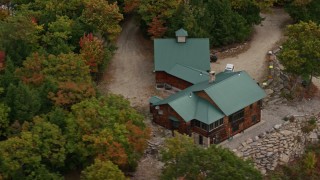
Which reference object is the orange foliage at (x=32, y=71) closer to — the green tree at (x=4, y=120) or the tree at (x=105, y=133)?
the green tree at (x=4, y=120)

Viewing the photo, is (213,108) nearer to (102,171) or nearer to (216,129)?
(216,129)

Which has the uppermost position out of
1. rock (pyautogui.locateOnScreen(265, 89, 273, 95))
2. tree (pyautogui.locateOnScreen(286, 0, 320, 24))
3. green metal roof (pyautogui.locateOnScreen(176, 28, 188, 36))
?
tree (pyautogui.locateOnScreen(286, 0, 320, 24))

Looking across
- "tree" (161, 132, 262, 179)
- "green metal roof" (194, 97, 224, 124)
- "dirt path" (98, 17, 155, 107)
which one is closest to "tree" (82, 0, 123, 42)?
"dirt path" (98, 17, 155, 107)

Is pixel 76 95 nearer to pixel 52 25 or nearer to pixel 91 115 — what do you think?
pixel 91 115

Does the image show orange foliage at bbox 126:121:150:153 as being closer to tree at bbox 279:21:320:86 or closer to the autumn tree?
tree at bbox 279:21:320:86

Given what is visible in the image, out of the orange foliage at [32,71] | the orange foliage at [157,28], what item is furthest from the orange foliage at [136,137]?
the orange foliage at [157,28]
